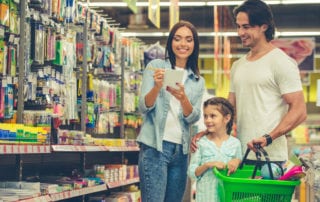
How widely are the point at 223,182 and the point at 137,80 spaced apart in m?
5.93

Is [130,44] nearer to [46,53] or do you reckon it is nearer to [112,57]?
[112,57]

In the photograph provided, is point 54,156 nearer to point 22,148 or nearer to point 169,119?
point 22,148

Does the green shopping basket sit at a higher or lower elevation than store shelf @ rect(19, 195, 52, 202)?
higher

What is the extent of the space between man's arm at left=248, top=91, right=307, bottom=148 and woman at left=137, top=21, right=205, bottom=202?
26.3 inches

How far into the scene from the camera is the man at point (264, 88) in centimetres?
376

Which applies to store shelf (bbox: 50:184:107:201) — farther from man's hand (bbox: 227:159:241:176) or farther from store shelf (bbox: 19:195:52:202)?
man's hand (bbox: 227:159:241:176)

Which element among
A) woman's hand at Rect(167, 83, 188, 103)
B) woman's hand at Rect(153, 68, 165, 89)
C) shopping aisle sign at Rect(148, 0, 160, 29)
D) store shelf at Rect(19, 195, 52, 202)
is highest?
shopping aisle sign at Rect(148, 0, 160, 29)

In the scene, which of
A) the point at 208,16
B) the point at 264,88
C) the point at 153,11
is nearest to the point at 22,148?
the point at 264,88

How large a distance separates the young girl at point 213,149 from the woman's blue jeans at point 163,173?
24 centimetres

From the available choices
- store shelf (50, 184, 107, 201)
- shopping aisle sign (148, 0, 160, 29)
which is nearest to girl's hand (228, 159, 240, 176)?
store shelf (50, 184, 107, 201)

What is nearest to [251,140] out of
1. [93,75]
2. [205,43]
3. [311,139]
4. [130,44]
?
[93,75]

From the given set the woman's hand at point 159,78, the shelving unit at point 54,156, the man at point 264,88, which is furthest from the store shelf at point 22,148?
the man at point 264,88

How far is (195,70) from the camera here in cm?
441

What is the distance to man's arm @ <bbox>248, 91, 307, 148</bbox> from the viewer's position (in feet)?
11.9
